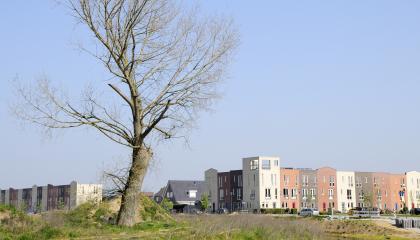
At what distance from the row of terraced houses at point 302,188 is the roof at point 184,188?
388 cm

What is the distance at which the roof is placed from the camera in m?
108

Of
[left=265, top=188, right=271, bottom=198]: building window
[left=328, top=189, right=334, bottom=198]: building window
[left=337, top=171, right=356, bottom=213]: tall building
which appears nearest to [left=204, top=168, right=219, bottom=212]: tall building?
[left=265, top=188, right=271, bottom=198]: building window

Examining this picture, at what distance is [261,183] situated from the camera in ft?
308

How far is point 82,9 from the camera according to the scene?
1938 cm

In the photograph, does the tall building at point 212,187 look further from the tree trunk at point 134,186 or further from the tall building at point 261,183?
the tree trunk at point 134,186

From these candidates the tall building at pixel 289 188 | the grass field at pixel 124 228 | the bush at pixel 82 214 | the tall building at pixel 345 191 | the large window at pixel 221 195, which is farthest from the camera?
the tall building at pixel 345 191

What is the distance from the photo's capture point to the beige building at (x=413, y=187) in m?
111

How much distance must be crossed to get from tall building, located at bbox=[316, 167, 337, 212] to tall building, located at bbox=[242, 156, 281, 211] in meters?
10.7

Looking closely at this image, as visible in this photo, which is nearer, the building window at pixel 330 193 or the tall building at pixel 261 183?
the tall building at pixel 261 183

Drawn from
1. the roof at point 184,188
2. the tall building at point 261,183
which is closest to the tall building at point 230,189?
the tall building at point 261,183

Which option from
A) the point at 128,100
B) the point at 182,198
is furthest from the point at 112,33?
the point at 182,198

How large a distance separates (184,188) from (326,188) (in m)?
28.4

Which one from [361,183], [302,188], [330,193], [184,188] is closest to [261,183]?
[302,188]

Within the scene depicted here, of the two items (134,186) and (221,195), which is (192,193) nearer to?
(221,195)
